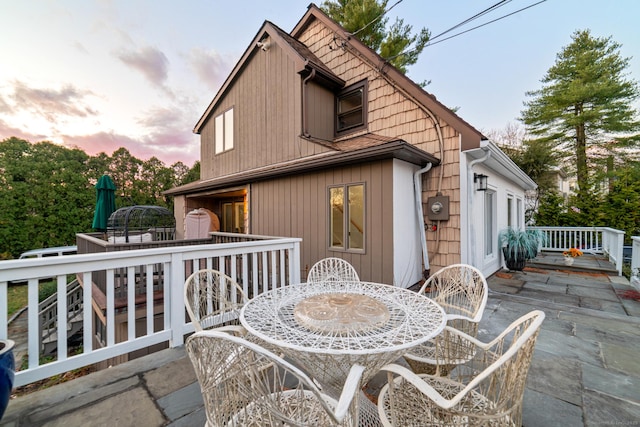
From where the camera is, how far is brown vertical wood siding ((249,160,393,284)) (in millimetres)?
4191

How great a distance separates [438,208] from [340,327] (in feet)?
12.3

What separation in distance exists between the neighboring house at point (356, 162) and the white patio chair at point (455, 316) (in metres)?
1.78

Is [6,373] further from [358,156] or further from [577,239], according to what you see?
[577,239]

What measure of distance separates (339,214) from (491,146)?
2.88m

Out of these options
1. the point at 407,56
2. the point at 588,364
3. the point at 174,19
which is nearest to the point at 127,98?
the point at 174,19

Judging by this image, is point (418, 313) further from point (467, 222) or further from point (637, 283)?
point (637, 283)

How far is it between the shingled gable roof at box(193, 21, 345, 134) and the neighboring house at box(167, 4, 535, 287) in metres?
0.03

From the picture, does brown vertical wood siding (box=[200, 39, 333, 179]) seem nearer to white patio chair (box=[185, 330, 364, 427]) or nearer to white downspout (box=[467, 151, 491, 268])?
white downspout (box=[467, 151, 491, 268])

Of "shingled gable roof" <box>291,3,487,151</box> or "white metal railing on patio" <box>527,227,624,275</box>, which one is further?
"white metal railing on patio" <box>527,227,624,275</box>

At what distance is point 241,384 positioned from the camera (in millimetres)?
935

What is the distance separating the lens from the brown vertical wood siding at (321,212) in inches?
165

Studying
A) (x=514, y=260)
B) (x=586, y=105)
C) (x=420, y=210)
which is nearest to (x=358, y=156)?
(x=420, y=210)

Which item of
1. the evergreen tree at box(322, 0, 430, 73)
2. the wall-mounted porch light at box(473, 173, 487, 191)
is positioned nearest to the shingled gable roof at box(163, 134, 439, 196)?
the wall-mounted porch light at box(473, 173, 487, 191)

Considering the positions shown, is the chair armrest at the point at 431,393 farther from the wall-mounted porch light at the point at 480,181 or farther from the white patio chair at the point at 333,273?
the wall-mounted porch light at the point at 480,181
